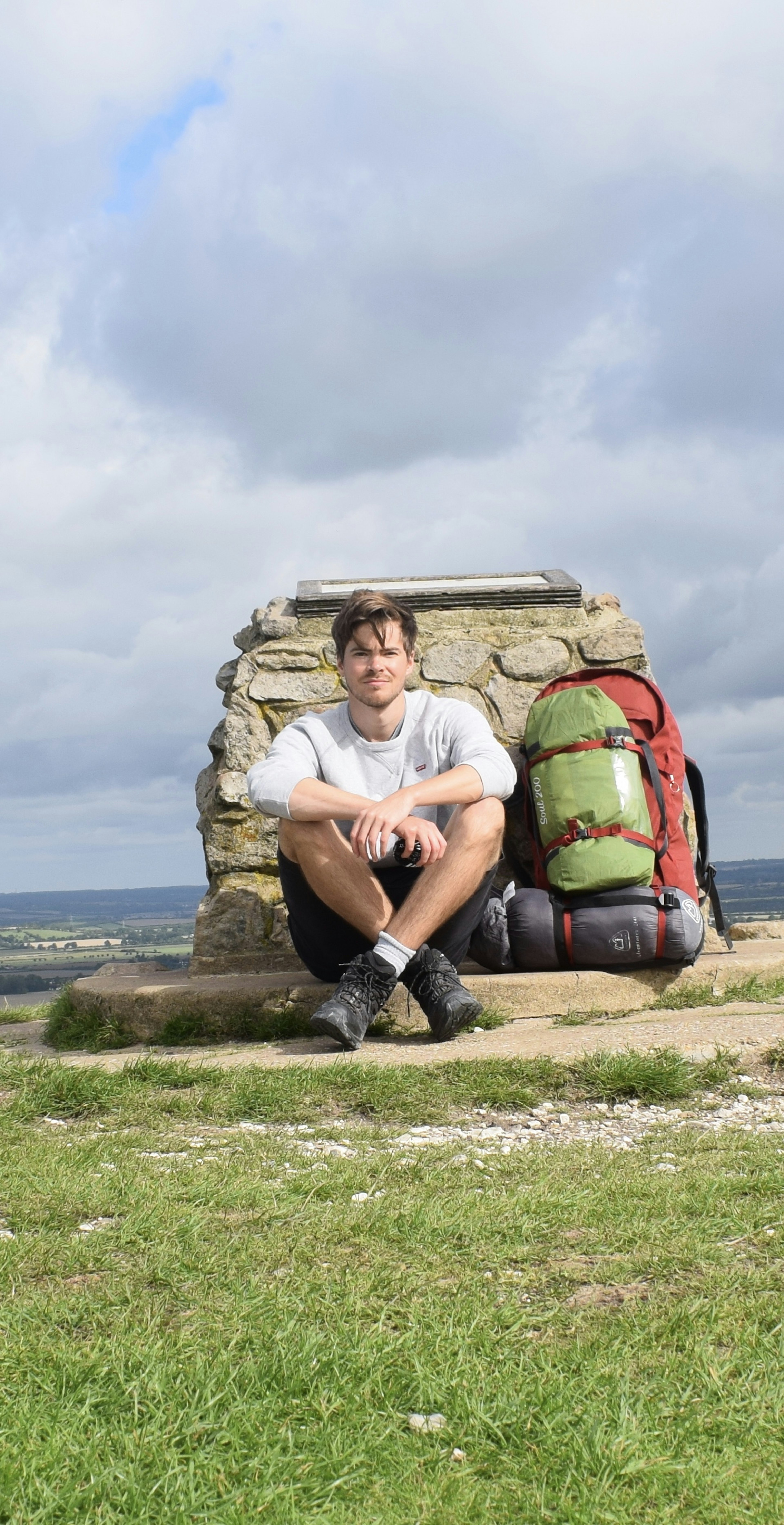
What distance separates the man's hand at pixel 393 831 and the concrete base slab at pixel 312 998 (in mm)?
757

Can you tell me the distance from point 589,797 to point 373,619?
1.29 meters

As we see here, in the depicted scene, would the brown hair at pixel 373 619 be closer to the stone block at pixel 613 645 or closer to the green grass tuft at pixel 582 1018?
the green grass tuft at pixel 582 1018

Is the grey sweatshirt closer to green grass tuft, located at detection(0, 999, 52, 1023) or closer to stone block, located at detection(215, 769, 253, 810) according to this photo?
stone block, located at detection(215, 769, 253, 810)

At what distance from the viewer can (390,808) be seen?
402cm

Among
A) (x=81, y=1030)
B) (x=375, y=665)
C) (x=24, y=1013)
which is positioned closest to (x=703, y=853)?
(x=375, y=665)

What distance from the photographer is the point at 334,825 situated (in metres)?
4.24

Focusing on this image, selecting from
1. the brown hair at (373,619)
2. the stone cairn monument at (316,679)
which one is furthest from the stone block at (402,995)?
the brown hair at (373,619)

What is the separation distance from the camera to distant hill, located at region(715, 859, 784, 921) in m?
31.4

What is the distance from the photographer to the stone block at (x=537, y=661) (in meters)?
6.14

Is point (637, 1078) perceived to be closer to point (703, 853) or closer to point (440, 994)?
point (440, 994)

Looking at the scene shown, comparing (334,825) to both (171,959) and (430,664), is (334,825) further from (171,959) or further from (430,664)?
(171,959)

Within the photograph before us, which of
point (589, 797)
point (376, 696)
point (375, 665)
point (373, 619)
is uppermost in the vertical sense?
point (373, 619)

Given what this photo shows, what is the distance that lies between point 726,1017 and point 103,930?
68213mm

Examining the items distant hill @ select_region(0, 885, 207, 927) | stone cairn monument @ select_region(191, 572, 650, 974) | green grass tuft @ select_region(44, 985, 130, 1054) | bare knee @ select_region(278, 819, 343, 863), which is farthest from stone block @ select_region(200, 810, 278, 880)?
distant hill @ select_region(0, 885, 207, 927)
